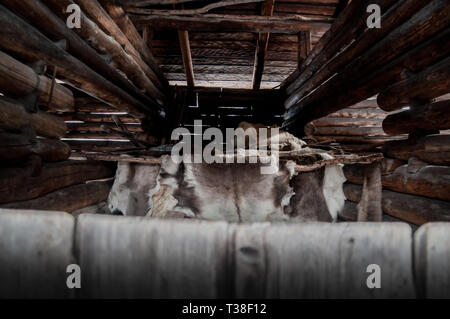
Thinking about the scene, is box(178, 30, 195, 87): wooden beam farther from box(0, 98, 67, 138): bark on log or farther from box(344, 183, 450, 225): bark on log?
box(344, 183, 450, 225): bark on log

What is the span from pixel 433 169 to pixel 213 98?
5525mm

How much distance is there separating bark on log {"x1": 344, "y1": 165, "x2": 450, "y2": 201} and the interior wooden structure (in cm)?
1

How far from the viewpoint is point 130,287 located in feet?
3.03

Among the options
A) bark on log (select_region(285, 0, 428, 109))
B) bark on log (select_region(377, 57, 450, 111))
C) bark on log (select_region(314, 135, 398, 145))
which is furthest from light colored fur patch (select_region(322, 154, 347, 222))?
bark on log (select_region(314, 135, 398, 145))

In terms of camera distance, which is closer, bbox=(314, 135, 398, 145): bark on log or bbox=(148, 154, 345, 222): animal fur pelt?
bbox=(148, 154, 345, 222): animal fur pelt

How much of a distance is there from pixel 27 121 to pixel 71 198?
2.91ft

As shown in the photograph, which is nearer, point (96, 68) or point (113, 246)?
point (113, 246)

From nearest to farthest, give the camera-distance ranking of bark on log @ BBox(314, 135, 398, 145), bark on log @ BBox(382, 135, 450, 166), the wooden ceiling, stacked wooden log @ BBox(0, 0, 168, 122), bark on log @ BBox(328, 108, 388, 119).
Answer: stacked wooden log @ BBox(0, 0, 168, 122) < bark on log @ BBox(382, 135, 450, 166) < the wooden ceiling < bark on log @ BBox(328, 108, 388, 119) < bark on log @ BBox(314, 135, 398, 145)

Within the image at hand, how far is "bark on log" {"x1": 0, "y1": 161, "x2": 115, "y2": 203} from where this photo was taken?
5.03 feet

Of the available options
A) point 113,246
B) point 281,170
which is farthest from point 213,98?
point 113,246

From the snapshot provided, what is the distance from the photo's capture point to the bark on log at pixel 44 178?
5.03ft

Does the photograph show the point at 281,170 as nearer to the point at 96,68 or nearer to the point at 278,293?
the point at 278,293

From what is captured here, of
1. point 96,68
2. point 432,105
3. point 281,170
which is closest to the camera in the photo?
point 432,105

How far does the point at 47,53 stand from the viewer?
1935 millimetres
